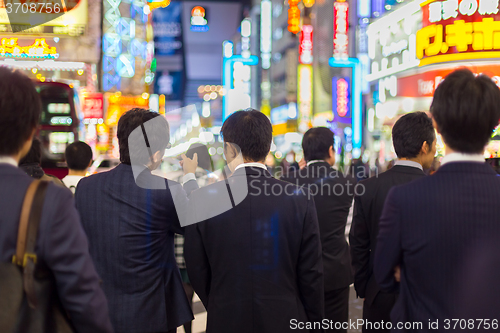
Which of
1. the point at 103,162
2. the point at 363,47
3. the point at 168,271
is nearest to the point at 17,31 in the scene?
the point at 103,162

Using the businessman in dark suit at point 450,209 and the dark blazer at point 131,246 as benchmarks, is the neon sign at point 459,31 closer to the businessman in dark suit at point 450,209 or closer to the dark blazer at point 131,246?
the businessman in dark suit at point 450,209

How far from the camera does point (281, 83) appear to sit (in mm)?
53812

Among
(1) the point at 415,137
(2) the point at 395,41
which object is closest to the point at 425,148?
(1) the point at 415,137

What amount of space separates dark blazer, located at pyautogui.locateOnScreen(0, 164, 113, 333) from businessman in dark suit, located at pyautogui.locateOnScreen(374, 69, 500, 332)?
128 cm

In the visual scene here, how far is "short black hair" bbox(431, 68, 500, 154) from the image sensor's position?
6.09 ft

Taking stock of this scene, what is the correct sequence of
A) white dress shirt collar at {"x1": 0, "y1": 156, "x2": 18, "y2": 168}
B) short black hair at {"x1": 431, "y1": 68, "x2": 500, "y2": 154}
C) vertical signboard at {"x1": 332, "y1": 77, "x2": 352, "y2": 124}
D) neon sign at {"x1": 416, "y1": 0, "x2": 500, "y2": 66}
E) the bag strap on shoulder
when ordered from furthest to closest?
vertical signboard at {"x1": 332, "y1": 77, "x2": 352, "y2": 124}, neon sign at {"x1": 416, "y1": 0, "x2": 500, "y2": 66}, short black hair at {"x1": 431, "y1": 68, "x2": 500, "y2": 154}, white dress shirt collar at {"x1": 0, "y1": 156, "x2": 18, "y2": 168}, the bag strap on shoulder

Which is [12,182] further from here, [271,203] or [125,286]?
[271,203]

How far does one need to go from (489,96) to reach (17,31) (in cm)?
1007

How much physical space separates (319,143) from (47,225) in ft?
9.54

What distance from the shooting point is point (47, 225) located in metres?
1.64

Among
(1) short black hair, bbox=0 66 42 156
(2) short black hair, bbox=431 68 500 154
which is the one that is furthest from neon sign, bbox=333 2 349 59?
→ (1) short black hair, bbox=0 66 42 156

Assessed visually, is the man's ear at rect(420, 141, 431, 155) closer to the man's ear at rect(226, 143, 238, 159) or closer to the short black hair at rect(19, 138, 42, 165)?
the man's ear at rect(226, 143, 238, 159)

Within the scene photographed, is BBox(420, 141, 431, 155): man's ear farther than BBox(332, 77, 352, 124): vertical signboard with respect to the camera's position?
No

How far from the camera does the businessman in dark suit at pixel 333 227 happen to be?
3.84m
